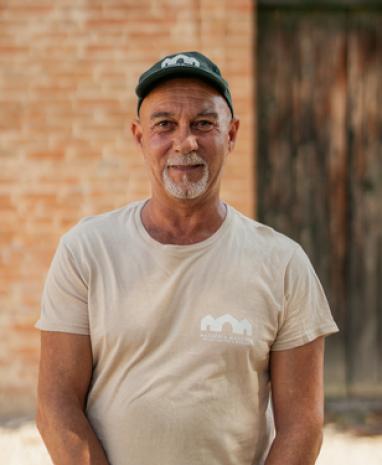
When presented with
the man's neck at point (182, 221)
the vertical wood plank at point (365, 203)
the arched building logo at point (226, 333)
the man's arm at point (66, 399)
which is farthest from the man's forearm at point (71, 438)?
the vertical wood plank at point (365, 203)

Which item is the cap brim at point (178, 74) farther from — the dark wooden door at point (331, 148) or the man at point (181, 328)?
the dark wooden door at point (331, 148)

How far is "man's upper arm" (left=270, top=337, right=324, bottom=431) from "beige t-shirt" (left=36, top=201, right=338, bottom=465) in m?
0.02

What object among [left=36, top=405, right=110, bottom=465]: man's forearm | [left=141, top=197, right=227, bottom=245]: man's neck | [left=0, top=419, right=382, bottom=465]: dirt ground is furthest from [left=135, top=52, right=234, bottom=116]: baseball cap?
[left=0, top=419, right=382, bottom=465]: dirt ground

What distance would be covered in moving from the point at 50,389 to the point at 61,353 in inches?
3.5

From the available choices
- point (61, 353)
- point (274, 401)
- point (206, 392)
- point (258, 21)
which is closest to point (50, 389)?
point (61, 353)

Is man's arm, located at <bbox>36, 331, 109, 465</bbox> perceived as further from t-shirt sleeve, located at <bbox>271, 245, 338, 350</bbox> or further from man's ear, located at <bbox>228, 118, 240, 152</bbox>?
man's ear, located at <bbox>228, 118, 240, 152</bbox>

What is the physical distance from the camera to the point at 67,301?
2.07m

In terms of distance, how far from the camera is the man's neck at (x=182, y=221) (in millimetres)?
2191

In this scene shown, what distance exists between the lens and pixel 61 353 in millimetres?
2072

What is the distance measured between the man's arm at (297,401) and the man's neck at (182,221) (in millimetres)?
357

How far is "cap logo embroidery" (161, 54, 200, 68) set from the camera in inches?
84.2

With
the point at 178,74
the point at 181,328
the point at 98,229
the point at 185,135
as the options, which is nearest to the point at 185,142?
the point at 185,135

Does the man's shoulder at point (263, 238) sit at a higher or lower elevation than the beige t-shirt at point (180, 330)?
higher

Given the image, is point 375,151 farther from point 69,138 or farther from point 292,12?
point 69,138
